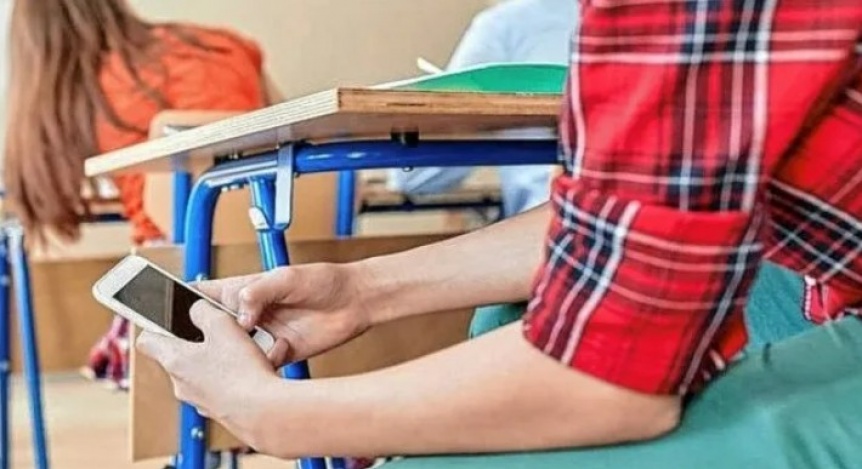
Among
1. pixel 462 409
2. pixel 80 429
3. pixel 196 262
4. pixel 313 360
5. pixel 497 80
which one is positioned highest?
pixel 497 80

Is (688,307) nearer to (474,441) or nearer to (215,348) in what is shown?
(474,441)

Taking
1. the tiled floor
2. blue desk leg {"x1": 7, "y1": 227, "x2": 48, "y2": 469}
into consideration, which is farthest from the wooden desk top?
the tiled floor

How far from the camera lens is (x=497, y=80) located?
0.98 meters

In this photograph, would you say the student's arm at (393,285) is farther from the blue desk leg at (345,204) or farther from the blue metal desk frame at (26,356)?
the blue metal desk frame at (26,356)

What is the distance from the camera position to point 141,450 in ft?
4.72

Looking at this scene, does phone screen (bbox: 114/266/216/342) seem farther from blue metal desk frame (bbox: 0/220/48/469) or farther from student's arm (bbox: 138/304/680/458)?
blue metal desk frame (bbox: 0/220/48/469)

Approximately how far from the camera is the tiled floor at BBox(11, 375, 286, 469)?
2467 mm

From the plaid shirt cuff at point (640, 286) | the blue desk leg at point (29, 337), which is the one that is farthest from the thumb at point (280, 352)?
the blue desk leg at point (29, 337)

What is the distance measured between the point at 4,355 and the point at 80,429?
0.76 meters

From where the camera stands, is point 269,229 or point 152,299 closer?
point 152,299

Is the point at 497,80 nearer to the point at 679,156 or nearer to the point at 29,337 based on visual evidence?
the point at 679,156

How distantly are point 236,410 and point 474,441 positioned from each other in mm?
152

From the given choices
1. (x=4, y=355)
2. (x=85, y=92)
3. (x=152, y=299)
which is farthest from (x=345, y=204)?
(x=152, y=299)

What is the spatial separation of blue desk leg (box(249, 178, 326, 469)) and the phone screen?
24cm
